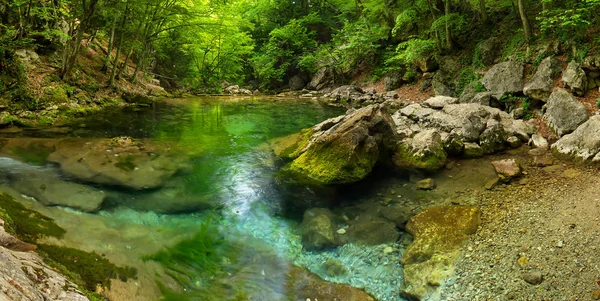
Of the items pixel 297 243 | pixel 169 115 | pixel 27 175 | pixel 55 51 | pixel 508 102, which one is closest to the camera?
pixel 297 243

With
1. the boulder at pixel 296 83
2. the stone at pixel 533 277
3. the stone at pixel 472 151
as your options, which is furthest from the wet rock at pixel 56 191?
the boulder at pixel 296 83

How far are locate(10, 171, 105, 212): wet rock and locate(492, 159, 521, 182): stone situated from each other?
7.58m

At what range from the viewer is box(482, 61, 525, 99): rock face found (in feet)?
34.8

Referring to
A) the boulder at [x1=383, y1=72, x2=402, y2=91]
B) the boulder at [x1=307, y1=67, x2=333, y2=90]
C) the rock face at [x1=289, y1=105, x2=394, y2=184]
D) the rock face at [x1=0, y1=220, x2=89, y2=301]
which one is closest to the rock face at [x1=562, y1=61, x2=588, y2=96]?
the rock face at [x1=289, y1=105, x2=394, y2=184]

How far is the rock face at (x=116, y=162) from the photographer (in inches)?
236

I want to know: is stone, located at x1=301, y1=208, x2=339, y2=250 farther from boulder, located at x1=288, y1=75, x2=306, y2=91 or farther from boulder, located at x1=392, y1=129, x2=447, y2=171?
boulder, located at x1=288, y1=75, x2=306, y2=91

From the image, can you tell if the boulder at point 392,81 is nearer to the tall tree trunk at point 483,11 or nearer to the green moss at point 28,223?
the tall tree trunk at point 483,11

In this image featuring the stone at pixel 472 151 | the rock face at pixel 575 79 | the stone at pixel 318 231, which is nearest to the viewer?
the stone at pixel 318 231

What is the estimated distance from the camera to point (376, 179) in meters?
7.20

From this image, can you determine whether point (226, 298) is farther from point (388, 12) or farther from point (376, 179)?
point (388, 12)

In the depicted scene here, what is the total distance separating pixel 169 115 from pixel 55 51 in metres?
5.07

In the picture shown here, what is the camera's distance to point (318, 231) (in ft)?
16.4

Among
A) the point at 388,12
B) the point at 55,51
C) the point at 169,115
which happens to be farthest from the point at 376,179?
the point at 388,12

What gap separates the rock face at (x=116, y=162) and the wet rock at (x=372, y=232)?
3.98 m
